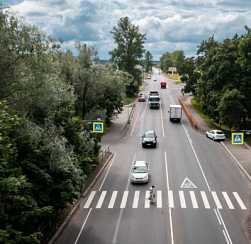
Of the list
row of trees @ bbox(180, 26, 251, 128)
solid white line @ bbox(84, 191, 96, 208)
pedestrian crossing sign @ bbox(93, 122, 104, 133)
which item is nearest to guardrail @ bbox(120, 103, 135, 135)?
row of trees @ bbox(180, 26, 251, 128)

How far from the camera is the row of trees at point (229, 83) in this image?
4606 cm

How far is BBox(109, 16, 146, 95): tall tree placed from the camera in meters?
84.1

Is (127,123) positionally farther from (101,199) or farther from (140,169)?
(101,199)

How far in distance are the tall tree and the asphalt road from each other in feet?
141

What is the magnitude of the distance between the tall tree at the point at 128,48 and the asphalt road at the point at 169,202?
141 feet

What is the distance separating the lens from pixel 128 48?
84.9 m

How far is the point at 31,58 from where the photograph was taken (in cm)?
2034

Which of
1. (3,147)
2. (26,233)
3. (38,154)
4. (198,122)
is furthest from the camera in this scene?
(198,122)

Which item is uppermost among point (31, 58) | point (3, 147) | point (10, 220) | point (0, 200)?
point (31, 58)

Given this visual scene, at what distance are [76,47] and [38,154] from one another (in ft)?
65.0

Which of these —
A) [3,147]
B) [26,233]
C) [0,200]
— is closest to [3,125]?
[3,147]

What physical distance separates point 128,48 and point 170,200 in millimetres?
63101

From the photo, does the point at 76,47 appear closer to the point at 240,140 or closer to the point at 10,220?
the point at 240,140

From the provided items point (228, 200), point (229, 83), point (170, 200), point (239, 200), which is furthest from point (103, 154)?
point (229, 83)
